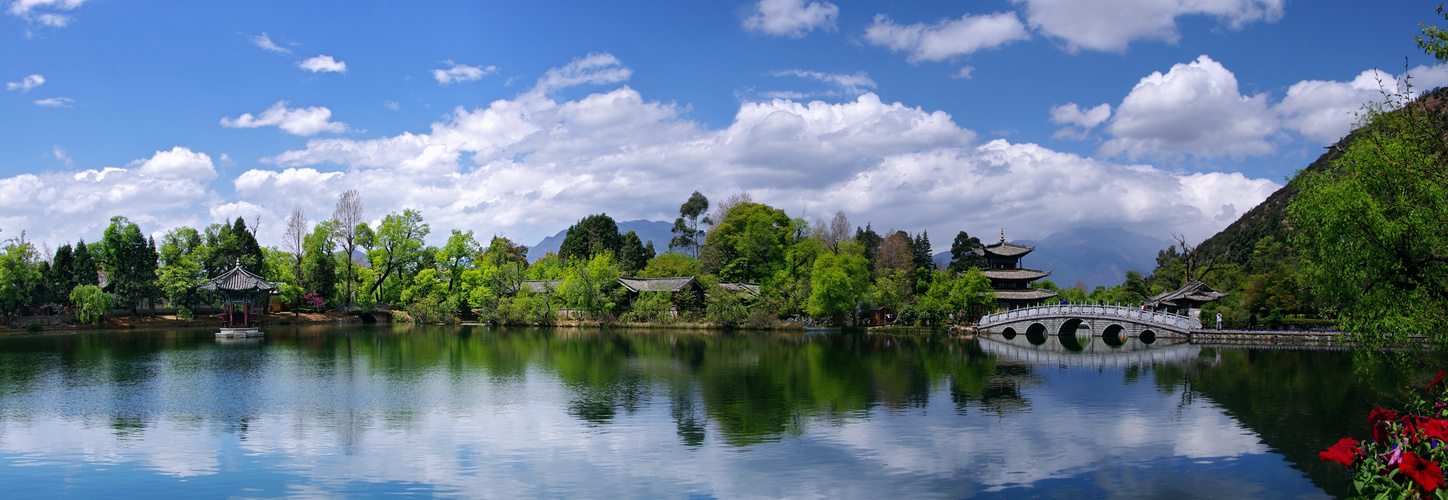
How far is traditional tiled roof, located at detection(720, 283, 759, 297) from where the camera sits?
43.4m

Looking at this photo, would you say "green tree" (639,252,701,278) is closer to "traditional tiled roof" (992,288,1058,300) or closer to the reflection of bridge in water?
"traditional tiled roof" (992,288,1058,300)

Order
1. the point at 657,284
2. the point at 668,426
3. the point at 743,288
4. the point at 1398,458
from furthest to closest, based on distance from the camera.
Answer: the point at 657,284, the point at 743,288, the point at 668,426, the point at 1398,458

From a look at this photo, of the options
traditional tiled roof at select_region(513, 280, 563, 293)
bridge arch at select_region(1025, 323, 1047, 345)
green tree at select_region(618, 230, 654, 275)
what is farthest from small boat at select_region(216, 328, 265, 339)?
bridge arch at select_region(1025, 323, 1047, 345)

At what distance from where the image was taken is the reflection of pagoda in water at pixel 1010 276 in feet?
145

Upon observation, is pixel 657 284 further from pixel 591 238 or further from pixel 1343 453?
pixel 1343 453

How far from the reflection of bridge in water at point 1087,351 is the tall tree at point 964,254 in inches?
631

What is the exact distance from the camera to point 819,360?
24766 mm

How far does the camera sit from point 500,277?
48.7m

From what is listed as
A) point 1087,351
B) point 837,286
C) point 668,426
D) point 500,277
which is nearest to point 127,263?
point 500,277

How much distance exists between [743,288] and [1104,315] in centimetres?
1896

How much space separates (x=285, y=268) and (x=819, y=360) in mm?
39155

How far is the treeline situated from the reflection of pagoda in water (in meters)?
2.72

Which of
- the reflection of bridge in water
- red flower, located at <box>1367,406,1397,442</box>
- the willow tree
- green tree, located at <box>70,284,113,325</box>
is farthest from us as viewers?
green tree, located at <box>70,284,113,325</box>

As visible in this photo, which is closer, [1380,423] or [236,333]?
[1380,423]
